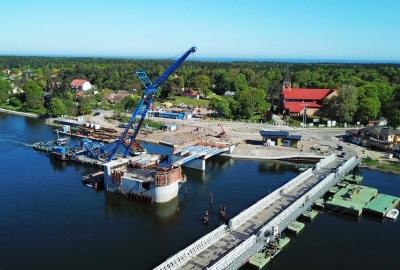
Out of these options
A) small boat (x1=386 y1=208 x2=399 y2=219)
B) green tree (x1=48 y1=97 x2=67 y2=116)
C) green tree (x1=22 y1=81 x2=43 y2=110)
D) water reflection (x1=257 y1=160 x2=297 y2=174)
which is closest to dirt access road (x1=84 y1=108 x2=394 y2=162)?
water reflection (x1=257 y1=160 x2=297 y2=174)

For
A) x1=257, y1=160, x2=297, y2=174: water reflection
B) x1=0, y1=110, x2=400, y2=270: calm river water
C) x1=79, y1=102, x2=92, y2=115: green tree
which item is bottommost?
x1=0, y1=110, x2=400, y2=270: calm river water

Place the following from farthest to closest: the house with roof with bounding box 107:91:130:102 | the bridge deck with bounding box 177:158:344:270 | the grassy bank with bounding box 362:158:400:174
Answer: the house with roof with bounding box 107:91:130:102 < the grassy bank with bounding box 362:158:400:174 < the bridge deck with bounding box 177:158:344:270

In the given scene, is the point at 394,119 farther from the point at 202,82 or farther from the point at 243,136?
the point at 202,82

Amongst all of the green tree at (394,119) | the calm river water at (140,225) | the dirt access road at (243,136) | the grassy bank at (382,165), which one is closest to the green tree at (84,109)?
the dirt access road at (243,136)

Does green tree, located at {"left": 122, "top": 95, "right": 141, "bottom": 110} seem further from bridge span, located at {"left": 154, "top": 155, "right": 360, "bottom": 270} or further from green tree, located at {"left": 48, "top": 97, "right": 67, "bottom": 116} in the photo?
bridge span, located at {"left": 154, "top": 155, "right": 360, "bottom": 270}

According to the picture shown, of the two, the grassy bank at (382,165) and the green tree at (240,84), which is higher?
the green tree at (240,84)

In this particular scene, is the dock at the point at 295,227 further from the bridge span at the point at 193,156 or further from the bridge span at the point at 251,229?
the bridge span at the point at 193,156

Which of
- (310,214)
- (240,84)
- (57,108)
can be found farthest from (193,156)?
(240,84)
